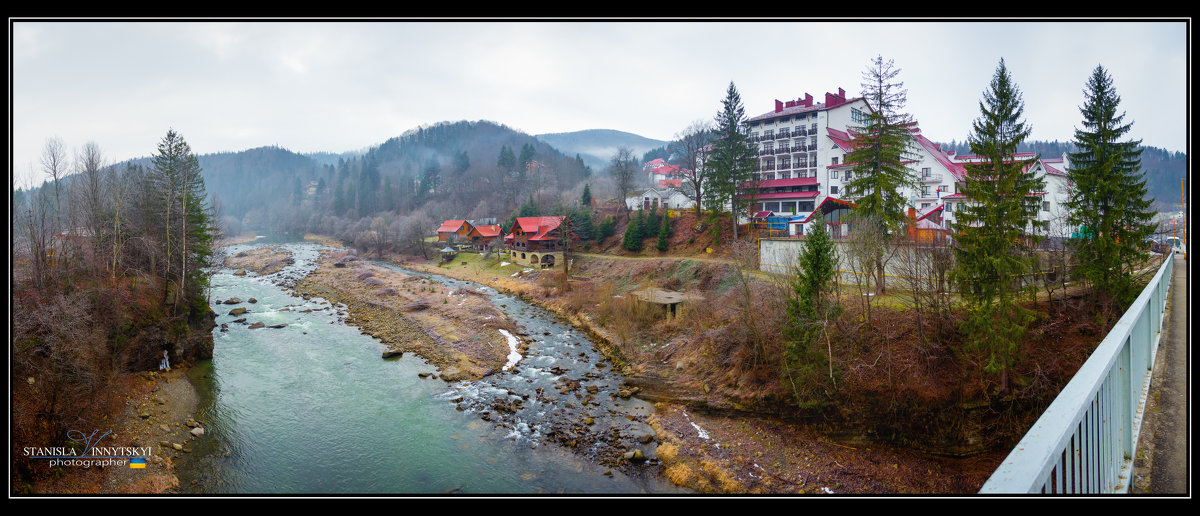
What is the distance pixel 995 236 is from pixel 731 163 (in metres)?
22.6

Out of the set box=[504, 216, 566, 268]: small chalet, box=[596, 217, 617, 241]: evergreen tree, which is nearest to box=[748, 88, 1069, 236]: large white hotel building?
box=[596, 217, 617, 241]: evergreen tree

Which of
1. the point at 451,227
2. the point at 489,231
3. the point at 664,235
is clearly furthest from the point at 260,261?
the point at 664,235

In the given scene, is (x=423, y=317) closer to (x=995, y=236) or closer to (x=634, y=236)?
(x=634, y=236)

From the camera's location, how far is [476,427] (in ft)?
47.4

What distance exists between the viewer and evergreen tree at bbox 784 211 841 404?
15164 millimetres

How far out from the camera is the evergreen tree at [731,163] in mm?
35062

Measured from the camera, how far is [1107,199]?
51.5ft

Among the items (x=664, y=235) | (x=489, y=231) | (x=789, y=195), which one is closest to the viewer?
(x=664, y=235)

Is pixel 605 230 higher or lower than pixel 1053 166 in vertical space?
lower

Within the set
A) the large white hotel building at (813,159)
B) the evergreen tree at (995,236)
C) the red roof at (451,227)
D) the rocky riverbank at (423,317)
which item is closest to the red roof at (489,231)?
the red roof at (451,227)

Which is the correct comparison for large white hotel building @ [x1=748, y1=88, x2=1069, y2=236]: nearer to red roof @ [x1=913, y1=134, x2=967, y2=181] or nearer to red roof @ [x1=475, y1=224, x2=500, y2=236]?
red roof @ [x1=913, y1=134, x2=967, y2=181]
